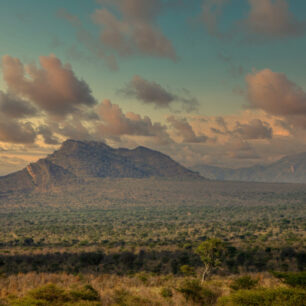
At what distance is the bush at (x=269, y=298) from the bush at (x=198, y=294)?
2.97m

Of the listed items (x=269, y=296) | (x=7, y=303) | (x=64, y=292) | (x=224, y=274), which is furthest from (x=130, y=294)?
(x=224, y=274)

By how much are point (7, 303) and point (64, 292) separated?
122 inches

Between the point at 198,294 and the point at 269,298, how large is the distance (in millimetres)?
4910

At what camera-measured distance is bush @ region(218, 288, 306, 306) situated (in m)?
15.8

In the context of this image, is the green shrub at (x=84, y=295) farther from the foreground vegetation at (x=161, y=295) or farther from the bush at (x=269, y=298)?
the bush at (x=269, y=298)

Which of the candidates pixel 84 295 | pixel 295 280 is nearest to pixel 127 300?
pixel 84 295

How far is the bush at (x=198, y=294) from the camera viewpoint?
65.0 feet

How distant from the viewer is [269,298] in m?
16.3

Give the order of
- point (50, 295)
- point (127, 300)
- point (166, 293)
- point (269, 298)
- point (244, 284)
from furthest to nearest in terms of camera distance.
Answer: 1. point (244, 284)
2. point (166, 293)
3. point (127, 300)
4. point (50, 295)
5. point (269, 298)

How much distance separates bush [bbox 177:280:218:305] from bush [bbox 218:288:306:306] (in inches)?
117

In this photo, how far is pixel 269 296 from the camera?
53.8 feet

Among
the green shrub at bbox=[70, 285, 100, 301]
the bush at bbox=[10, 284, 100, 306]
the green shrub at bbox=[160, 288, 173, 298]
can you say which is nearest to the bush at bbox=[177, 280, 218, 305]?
the green shrub at bbox=[160, 288, 173, 298]

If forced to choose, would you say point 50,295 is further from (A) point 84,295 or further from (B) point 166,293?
(B) point 166,293

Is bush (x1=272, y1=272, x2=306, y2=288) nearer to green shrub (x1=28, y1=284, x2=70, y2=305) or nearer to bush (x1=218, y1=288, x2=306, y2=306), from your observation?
bush (x1=218, y1=288, x2=306, y2=306)
